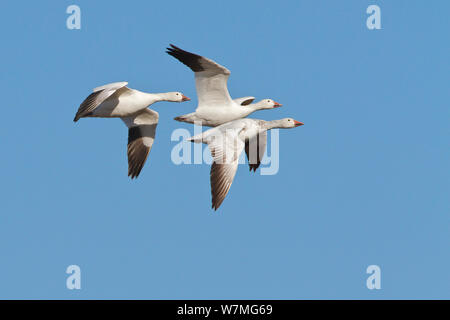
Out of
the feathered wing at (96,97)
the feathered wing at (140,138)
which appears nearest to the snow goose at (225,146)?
the feathered wing at (96,97)

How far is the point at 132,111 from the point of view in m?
18.0

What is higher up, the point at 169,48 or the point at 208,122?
the point at 169,48

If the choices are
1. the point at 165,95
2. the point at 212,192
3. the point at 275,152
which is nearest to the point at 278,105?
the point at 275,152

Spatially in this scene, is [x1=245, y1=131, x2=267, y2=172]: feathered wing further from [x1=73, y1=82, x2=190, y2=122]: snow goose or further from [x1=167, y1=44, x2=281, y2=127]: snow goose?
[x1=73, y1=82, x2=190, y2=122]: snow goose

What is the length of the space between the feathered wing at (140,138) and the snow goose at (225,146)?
7.94ft

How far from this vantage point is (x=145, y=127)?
64.1 feet

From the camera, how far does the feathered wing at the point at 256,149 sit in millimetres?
18906

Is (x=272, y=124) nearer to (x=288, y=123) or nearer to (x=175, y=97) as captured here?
(x=288, y=123)

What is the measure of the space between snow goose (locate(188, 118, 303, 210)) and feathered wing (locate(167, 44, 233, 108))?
0.57 m

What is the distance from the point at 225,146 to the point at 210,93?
1.45 meters

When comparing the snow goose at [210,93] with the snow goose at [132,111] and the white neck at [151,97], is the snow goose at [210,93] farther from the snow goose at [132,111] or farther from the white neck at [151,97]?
the snow goose at [132,111]

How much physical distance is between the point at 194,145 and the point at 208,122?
816 mm

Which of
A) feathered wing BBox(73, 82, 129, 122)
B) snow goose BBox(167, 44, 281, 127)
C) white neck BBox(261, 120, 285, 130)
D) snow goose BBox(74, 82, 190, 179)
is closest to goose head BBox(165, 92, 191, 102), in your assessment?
snow goose BBox(74, 82, 190, 179)

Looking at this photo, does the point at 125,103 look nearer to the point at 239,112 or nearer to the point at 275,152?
the point at 239,112
